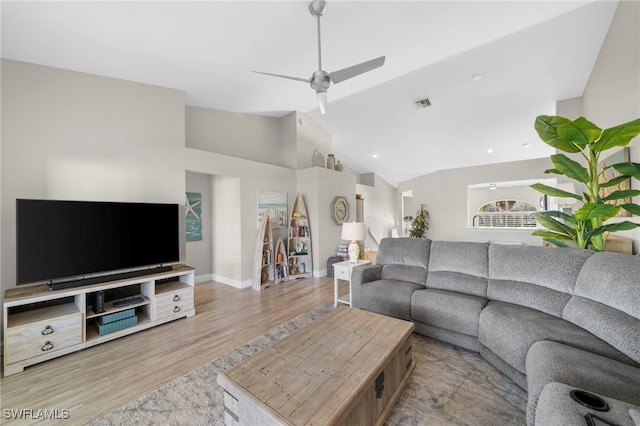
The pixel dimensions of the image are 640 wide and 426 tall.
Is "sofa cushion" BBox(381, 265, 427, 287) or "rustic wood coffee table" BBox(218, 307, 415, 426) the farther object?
"sofa cushion" BBox(381, 265, 427, 287)

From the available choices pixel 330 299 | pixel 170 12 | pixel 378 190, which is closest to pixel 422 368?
pixel 330 299

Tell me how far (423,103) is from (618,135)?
10.2 ft

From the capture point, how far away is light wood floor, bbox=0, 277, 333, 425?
175 centimetres

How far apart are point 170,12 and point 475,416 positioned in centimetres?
388

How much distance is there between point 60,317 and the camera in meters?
2.23

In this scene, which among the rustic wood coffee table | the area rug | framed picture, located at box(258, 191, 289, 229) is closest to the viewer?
the rustic wood coffee table

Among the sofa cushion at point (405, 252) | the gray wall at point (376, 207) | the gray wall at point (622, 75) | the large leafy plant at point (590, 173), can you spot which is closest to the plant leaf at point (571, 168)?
the large leafy plant at point (590, 173)

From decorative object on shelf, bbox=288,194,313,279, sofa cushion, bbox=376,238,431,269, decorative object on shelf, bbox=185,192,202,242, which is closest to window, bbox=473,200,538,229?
decorative object on shelf, bbox=288,194,313,279

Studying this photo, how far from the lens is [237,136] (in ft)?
15.9

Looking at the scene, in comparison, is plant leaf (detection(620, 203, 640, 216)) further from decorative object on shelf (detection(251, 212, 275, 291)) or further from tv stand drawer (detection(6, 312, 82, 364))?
tv stand drawer (detection(6, 312, 82, 364))

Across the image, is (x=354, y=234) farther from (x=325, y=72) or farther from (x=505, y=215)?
(x=505, y=215)

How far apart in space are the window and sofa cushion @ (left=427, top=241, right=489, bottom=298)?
6949mm

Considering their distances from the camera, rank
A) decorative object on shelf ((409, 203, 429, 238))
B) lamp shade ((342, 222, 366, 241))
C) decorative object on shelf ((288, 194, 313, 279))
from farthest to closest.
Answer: decorative object on shelf ((409, 203, 429, 238)) < decorative object on shelf ((288, 194, 313, 279)) < lamp shade ((342, 222, 366, 241))

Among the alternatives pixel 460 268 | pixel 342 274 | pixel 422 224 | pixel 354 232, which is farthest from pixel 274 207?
pixel 422 224
